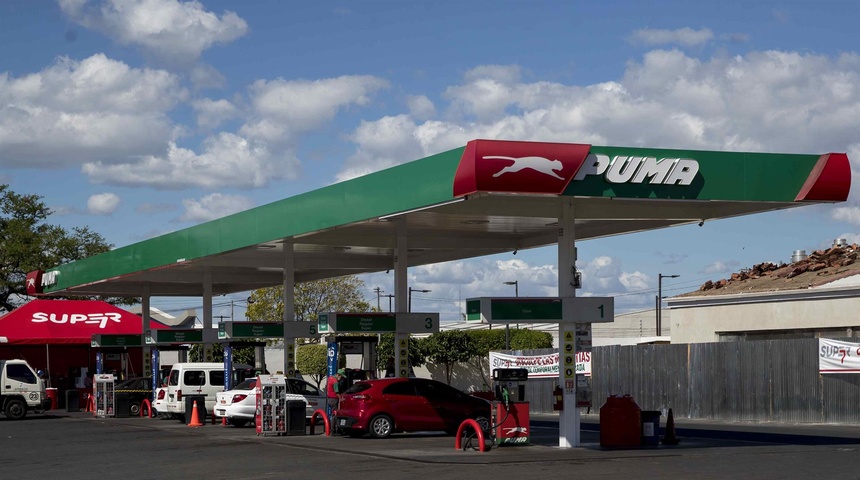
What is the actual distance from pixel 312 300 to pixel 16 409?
133 feet

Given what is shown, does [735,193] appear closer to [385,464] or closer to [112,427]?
[385,464]

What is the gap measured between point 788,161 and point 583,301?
4.79 metres

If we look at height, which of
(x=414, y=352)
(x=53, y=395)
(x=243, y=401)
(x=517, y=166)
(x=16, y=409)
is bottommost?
(x=16, y=409)

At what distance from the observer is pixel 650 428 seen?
23.7 metres

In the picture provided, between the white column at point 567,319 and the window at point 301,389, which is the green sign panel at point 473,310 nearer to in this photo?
the white column at point 567,319

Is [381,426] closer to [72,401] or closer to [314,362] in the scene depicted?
[72,401]

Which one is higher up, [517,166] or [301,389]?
[517,166]

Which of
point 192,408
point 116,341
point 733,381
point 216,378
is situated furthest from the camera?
point 116,341

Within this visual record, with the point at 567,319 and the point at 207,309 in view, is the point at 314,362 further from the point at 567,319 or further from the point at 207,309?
the point at 567,319

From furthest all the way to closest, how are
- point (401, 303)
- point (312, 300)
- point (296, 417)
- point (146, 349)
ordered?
point (312, 300) → point (146, 349) → point (401, 303) → point (296, 417)

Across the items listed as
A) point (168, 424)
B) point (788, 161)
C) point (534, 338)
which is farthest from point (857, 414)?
point (534, 338)

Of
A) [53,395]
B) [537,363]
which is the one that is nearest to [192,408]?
[537,363]

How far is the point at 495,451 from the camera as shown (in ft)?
73.2

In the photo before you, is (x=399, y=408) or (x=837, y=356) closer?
(x=399, y=408)
